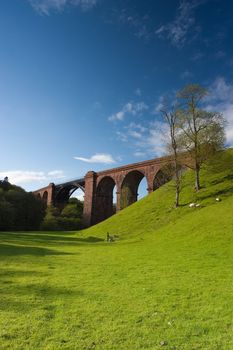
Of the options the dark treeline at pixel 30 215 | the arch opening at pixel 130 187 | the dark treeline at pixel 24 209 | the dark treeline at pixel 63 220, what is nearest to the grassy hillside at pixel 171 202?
the arch opening at pixel 130 187

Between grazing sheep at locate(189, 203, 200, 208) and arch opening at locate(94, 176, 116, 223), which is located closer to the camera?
grazing sheep at locate(189, 203, 200, 208)

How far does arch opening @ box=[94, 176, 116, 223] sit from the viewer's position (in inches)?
3206

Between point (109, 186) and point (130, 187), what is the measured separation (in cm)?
1107

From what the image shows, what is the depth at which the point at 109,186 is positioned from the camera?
8200 cm

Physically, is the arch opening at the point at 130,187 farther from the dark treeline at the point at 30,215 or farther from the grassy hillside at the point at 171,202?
the grassy hillside at the point at 171,202

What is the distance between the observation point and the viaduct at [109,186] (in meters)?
63.2

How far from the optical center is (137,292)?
9945mm

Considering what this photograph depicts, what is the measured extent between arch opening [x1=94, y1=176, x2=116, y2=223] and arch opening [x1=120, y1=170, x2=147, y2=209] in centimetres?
955

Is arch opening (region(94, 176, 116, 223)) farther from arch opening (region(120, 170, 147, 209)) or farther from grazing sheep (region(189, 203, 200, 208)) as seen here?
grazing sheep (region(189, 203, 200, 208))

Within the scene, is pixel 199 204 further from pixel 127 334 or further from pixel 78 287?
pixel 127 334

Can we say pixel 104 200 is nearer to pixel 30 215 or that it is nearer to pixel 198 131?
pixel 30 215

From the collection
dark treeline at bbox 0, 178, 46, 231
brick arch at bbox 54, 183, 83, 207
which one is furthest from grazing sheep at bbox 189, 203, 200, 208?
brick arch at bbox 54, 183, 83, 207

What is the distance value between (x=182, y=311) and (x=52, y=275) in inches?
240

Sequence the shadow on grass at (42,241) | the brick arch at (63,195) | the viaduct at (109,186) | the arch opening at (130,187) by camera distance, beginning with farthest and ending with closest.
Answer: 1. the brick arch at (63,195)
2. the arch opening at (130,187)
3. the viaduct at (109,186)
4. the shadow on grass at (42,241)
